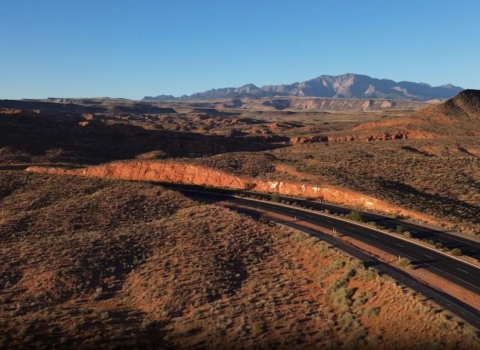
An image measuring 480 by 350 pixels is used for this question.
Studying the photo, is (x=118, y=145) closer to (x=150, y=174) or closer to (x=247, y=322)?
(x=150, y=174)

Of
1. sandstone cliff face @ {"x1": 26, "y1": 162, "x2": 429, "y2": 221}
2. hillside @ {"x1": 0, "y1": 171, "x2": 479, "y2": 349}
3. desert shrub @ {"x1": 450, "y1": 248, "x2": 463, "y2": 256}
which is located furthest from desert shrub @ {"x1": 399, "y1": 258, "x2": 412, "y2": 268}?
sandstone cliff face @ {"x1": 26, "y1": 162, "x2": 429, "y2": 221}

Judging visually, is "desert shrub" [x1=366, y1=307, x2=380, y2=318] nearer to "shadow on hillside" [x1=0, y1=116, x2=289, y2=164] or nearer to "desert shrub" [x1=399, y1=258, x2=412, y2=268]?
"desert shrub" [x1=399, y1=258, x2=412, y2=268]

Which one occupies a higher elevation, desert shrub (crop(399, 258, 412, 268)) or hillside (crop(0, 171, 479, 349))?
desert shrub (crop(399, 258, 412, 268))

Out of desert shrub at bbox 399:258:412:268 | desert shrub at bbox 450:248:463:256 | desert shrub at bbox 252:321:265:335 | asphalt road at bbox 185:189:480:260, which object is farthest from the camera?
asphalt road at bbox 185:189:480:260

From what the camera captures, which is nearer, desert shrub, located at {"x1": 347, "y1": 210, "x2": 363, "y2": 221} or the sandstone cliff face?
desert shrub, located at {"x1": 347, "y1": 210, "x2": 363, "y2": 221}

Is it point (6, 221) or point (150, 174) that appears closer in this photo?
point (6, 221)

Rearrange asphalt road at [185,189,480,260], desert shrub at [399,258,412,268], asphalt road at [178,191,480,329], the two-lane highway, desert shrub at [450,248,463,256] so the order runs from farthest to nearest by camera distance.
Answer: asphalt road at [185,189,480,260] < desert shrub at [450,248,463,256] < desert shrub at [399,258,412,268] < the two-lane highway < asphalt road at [178,191,480,329]

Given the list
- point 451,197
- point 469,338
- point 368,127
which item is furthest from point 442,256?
point 368,127

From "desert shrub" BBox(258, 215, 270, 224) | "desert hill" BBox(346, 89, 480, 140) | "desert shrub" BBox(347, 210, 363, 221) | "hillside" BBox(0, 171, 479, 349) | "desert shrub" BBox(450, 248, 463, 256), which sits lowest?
"hillside" BBox(0, 171, 479, 349)
